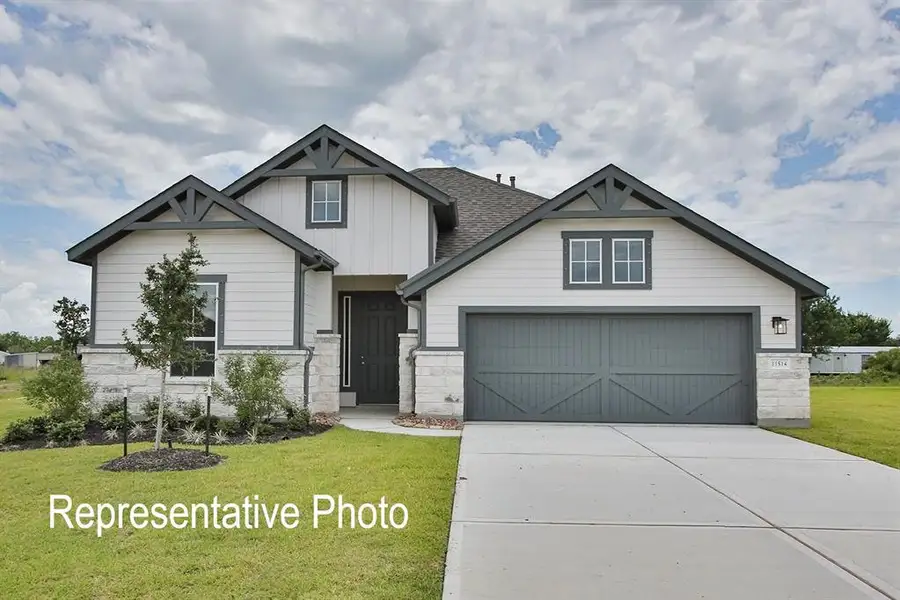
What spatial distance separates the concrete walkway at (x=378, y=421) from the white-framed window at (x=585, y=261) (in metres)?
3.63

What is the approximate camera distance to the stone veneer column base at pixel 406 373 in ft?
42.0

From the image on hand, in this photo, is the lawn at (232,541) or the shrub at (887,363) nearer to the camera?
the lawn at (232,541)

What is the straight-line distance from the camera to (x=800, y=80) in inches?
508

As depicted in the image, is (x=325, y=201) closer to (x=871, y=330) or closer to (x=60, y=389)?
(x=60, y=389)

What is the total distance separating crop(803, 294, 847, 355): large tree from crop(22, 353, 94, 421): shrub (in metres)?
26.3

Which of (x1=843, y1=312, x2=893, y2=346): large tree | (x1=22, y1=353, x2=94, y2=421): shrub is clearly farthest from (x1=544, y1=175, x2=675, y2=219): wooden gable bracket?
(x1=843, y1=312, x2=893, y2=346): large tree

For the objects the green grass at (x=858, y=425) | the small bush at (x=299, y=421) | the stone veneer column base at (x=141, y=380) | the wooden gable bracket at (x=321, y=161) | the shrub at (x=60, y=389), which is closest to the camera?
the green grass at (x=858, y=425)

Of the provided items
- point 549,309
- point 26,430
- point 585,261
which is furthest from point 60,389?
point 585,261

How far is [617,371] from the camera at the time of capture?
1221 centimetres

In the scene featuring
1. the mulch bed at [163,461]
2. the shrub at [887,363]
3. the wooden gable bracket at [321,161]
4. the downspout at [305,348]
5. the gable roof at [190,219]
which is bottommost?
the mulch bed at [163,461]

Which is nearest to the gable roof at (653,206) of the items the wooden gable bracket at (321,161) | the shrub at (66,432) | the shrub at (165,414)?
the wooden gable bracket at (321,161)

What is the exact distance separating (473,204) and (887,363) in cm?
2007

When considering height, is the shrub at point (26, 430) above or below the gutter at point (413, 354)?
below

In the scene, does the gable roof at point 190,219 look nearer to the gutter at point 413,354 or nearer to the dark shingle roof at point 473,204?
the gutter at point 413,354
